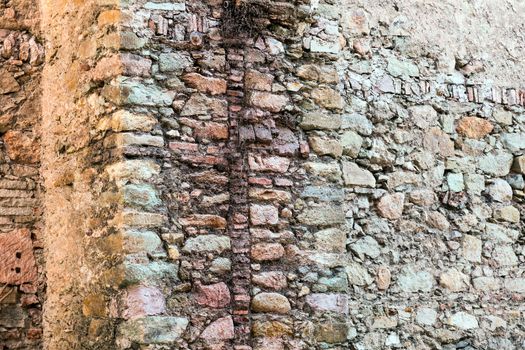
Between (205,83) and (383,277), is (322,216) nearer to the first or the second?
(383,277)

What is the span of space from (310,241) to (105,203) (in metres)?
1.23

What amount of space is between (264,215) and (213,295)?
57 cm

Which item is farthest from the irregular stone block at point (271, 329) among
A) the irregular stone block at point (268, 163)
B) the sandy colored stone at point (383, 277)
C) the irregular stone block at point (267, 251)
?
the sandy colored stone at point (383, 277)

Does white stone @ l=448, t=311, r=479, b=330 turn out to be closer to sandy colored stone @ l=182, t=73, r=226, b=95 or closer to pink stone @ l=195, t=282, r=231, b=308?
pink stone @ l=195, t=282, r=231, b=308

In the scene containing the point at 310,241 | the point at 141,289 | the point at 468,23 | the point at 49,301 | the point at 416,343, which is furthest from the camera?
the point at 468,23

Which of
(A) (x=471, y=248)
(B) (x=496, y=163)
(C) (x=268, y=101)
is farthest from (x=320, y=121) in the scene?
(B) (x=496, y=163)

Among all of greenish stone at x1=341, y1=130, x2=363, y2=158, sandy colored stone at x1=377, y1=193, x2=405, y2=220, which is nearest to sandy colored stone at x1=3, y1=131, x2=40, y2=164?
greenish stone at x1=341, y1=130, x2=363, y2=158

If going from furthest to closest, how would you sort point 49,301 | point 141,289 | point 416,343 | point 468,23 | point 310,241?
point 468,23 < point 416,343 < point 49,301 < point 310,241 < point 141,289

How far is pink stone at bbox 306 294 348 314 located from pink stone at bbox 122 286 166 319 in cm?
94

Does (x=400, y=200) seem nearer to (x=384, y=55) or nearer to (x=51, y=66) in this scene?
(x=384, y=55)

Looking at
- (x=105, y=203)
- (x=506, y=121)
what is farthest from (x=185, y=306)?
(x=506, y=121)

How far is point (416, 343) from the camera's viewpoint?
572cm

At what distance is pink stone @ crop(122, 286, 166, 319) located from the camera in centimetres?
451

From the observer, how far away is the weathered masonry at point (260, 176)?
4.70m
